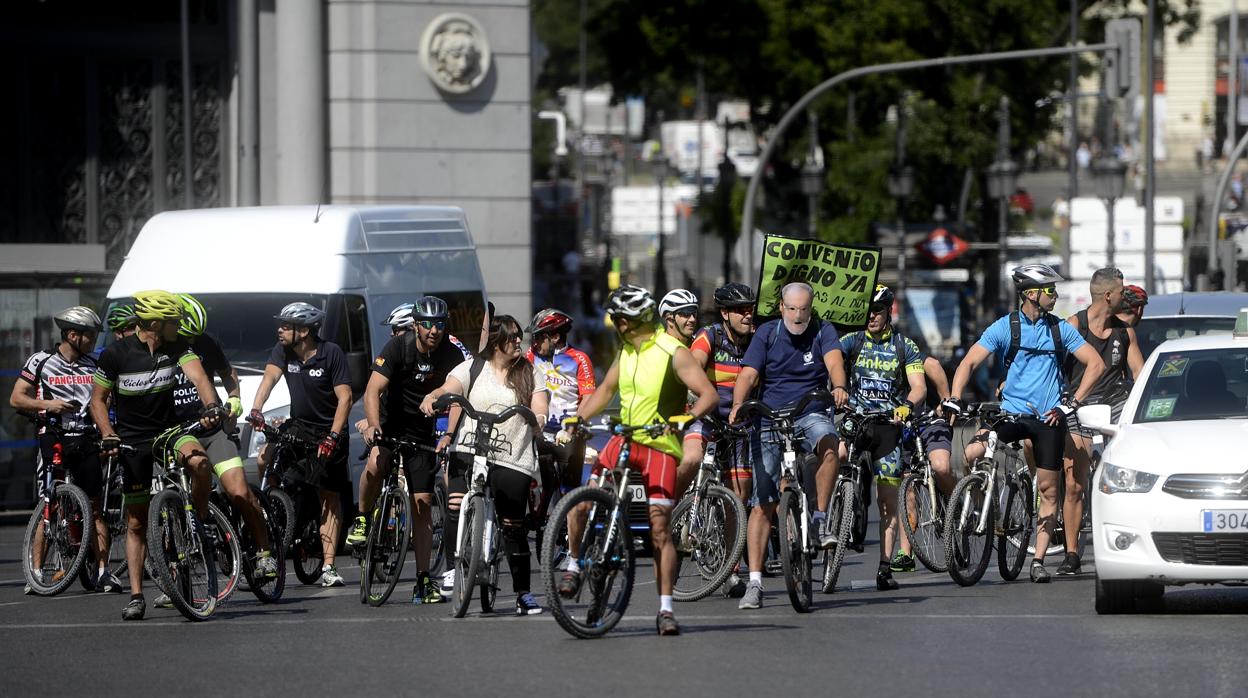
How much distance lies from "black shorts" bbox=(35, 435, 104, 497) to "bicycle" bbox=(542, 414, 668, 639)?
4582 millimetres

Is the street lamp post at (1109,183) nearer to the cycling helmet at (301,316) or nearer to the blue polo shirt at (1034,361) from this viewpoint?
→ the blue polo shirt at (1034,361)

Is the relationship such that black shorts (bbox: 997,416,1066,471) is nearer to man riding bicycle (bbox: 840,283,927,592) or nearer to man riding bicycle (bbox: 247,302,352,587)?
man riding bicycle (bbox: 840,283,927,592)

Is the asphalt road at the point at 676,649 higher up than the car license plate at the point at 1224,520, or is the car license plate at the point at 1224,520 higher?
the car license plate at the point at 1224,520

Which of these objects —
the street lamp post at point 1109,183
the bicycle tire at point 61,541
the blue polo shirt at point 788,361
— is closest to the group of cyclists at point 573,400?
the blue polo shirt at point 788,361

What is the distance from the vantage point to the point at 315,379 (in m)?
14.0

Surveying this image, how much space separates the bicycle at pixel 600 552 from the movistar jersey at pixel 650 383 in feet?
0.61

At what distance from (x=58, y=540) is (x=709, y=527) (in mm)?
4168

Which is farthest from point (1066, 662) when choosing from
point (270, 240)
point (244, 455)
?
point (270, 240)

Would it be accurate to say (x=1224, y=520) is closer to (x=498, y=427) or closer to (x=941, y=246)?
(x=498, y=427)

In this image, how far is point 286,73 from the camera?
26391 millimetres

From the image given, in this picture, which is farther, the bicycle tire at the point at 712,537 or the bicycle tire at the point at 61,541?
the bicycle tire at the point at 61,541

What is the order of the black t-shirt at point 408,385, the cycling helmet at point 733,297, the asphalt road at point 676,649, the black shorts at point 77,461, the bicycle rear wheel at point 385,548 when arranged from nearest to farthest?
the asphalt road at point 676,649, the bicycle rear wheel at point 385,548, the black t-shirt at point 408,385, the cycling helmet at point 733,297, the black shorts at point 77,461

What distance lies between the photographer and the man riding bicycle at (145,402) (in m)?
11.9

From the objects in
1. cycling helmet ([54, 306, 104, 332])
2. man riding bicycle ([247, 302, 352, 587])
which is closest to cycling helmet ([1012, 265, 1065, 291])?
man riding bicycle ([247, 302, 352, 587])
